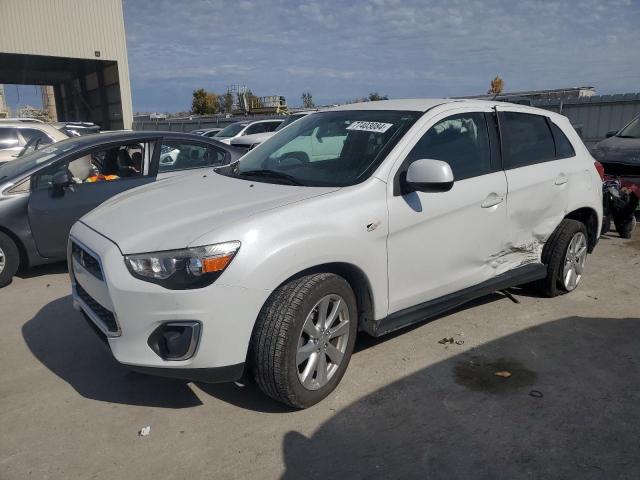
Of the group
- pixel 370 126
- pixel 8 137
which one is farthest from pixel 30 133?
pixel 370 126

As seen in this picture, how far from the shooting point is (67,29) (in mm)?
27078

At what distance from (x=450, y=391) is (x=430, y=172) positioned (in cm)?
136

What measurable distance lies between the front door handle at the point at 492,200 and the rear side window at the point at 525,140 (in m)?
0.31

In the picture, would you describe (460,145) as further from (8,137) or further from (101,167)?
(8,137)

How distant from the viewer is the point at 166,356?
277cm

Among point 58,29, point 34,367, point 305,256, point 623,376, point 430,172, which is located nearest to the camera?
point 305,256

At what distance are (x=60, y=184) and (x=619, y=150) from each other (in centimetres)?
784

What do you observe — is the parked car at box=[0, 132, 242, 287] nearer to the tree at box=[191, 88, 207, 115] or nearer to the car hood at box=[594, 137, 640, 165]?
the car hood at box=[594, 137, 640, 165]

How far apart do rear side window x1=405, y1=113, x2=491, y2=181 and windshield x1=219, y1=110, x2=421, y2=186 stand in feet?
0.60

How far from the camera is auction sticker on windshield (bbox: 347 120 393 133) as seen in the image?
3.67 meters

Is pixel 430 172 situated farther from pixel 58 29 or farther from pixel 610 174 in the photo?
pixel 58 29

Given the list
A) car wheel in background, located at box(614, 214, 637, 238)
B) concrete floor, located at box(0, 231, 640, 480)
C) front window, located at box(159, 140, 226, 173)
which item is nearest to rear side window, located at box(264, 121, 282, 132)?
front window, located at box(159, 140, 226, 173)

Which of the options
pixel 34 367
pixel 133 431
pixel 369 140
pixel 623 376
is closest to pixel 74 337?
pixel 34 367

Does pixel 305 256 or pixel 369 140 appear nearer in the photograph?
pixel 305 256
